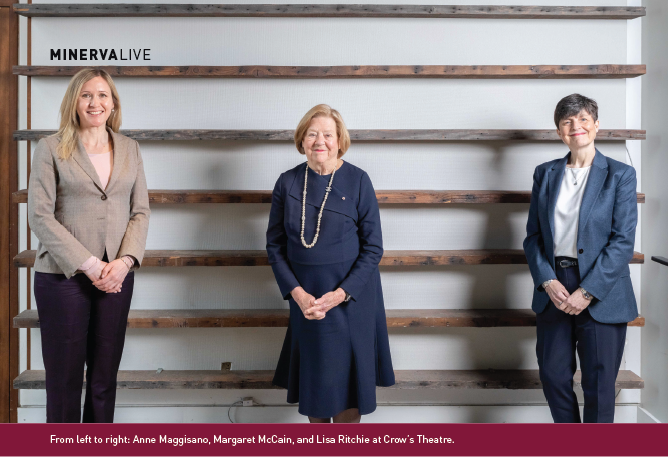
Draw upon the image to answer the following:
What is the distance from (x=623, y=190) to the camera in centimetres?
228

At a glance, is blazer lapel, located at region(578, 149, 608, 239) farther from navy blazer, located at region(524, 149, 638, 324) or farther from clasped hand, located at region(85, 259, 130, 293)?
clasped hand, located at region(85, 259, 130, 293)

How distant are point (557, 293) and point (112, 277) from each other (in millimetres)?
1900

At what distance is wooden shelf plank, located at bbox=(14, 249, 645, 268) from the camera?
272 cm

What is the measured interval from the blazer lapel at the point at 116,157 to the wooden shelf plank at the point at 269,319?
0.87 meters

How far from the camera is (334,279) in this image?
7.27 ft

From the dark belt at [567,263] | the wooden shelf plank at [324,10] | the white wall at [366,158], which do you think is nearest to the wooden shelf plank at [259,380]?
the white wall at [366,158]

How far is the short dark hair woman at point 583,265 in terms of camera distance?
2268 mm

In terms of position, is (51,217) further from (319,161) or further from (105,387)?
(319,161)

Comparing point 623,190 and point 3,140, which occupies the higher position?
point 3,140

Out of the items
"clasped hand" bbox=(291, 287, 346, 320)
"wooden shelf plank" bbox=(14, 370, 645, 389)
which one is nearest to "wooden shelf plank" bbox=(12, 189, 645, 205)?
"clasped hand" bbox=(291, 287, 346, 320)

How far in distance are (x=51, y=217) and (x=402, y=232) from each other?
1.75 meters

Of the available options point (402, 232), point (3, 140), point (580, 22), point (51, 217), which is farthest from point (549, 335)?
point (3, 140)

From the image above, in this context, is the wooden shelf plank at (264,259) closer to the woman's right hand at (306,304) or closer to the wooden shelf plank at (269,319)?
the wooden shelf plank at (269,319)

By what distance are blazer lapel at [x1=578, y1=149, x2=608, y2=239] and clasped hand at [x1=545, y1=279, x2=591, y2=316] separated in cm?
27
